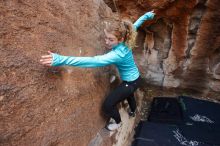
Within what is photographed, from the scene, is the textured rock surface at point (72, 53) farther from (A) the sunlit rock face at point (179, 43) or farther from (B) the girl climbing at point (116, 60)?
(B) the girl climbing at point (116, 60)

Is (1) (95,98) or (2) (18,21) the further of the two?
(1) (95,98)

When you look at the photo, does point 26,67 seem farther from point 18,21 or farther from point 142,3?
point 142,3

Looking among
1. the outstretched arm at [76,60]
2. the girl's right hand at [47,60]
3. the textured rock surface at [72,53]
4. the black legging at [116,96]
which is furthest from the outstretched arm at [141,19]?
the girl's right hand at [47,60]

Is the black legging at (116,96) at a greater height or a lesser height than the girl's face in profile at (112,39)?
lesser

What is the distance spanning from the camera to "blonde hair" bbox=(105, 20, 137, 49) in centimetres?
198

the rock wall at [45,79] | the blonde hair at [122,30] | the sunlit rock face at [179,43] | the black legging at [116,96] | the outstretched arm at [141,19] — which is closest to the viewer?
the rock wall at [45,79]

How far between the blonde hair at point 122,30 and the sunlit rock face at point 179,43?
1.02 metres

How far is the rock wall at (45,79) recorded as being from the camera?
5.07ft

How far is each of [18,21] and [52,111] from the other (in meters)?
0.61

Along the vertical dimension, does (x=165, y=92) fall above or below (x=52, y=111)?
below

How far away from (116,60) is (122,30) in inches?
8.9

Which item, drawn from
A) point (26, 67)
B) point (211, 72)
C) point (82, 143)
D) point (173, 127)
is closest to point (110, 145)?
point (82, 143)

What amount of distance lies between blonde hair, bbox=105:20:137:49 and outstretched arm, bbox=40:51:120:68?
0.15 meters

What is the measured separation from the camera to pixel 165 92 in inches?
152
